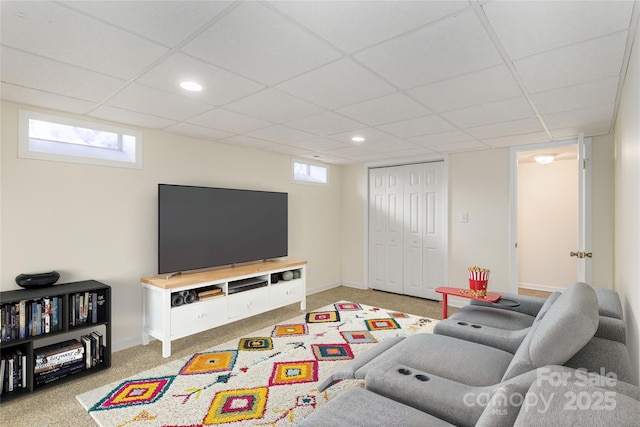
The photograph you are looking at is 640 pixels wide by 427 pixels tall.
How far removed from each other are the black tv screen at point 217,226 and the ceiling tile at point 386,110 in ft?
5.94

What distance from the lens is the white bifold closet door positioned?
5160 millimetres

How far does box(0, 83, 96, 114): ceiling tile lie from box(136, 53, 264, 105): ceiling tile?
33.5 inches

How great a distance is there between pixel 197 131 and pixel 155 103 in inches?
35.8

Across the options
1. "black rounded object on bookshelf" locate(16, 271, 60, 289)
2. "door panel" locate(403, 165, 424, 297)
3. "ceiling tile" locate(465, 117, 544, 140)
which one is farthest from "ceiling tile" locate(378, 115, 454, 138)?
"black rounded object on bookshelf" locate(16, 271, 60, 289)

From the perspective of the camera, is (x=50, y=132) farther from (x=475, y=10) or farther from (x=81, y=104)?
(x=475, y=10)

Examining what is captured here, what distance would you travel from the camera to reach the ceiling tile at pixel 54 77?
200 cm

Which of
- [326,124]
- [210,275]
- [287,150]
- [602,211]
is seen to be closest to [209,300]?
[210,275]

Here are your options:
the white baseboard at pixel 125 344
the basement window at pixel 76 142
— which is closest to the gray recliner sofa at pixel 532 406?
the white baseboard at pixel 125 344

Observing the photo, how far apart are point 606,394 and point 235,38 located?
2.10 meters

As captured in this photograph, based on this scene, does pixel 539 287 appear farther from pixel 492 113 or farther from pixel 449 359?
pixel 449 359

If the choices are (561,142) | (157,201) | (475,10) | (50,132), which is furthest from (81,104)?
(561,142)

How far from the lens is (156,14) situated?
1.54 m

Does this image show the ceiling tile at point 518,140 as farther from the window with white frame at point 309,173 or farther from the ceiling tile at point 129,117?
the ceiling tile at point 129,117

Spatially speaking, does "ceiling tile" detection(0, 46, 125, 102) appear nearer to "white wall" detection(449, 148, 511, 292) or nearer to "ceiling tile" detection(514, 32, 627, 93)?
"ceiling tile" detection(514, 32, 627, 93)
